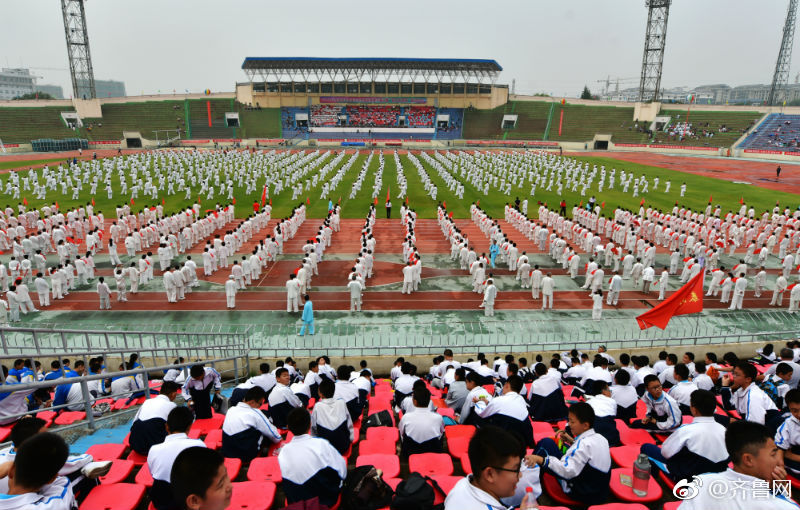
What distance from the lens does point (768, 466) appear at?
298 centimetres

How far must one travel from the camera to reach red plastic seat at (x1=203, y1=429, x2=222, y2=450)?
5266 mm

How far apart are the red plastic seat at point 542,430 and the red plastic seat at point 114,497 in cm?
437

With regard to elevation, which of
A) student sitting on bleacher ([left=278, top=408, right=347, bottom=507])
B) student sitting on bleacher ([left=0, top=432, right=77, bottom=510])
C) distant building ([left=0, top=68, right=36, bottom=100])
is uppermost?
distant building ([left=0, top=68, right=36, bottom=100])

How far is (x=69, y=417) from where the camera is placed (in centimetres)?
605

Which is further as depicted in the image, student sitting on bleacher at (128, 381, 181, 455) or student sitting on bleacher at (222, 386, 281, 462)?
student sitting on bleacher at (222, 386, 281, 462)

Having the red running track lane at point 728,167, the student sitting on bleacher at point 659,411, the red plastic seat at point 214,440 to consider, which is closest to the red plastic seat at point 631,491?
the student sitting on bleacher at point 659,411

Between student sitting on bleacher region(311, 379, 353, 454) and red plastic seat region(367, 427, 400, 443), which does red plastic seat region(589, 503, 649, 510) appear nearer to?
red plastic seat region(367, 427, 400, 443)

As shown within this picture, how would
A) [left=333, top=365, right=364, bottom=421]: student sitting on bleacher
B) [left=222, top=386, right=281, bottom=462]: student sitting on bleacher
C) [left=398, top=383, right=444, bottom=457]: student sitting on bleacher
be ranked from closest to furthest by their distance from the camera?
[left=222, top=386, right=281, bottom=462]: student sitting on bleacher → [left=398, top=383, right=444, bottom=457]: student sitting on bleacher → [left=333, top=365, right=364, bottom=421]: student sitting on bleacher

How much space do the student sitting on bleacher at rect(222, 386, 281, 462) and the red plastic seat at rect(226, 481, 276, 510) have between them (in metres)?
0.79

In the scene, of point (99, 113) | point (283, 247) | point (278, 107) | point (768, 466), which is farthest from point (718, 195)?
point (99, 113)

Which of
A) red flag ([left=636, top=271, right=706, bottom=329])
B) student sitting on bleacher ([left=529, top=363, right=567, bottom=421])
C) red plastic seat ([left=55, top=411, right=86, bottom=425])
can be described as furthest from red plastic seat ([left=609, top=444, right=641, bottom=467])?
red plastic seat ([left=55, top=411, right=86, bottom=425])

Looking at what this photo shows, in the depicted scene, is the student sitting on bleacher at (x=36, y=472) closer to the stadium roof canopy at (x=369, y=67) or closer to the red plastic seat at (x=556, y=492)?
the red plastic seat at (x=556, y=492)

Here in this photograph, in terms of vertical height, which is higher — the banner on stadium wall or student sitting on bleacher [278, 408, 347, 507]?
the banner on stadium wall

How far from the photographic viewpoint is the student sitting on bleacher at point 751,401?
5.27m
